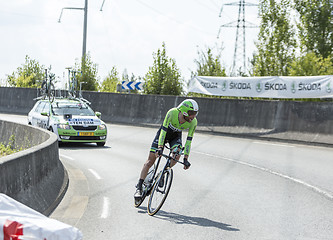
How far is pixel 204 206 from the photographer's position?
8.10m

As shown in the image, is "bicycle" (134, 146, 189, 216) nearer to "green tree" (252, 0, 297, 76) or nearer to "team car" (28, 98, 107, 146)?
"team car" (28, 98, 107, 146)

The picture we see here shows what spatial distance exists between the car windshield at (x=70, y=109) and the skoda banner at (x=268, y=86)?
8.53 m

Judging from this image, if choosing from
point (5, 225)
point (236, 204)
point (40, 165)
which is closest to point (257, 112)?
point (236, 204)

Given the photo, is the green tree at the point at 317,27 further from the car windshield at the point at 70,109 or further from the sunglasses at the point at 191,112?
the sunglasses at the point at 191,112

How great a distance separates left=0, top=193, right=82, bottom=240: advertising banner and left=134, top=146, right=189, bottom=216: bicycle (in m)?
3.81

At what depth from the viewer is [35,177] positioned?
7301 mm

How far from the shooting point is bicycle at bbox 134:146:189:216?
24.2ft

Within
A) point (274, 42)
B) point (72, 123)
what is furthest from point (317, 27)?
point (72, 123)

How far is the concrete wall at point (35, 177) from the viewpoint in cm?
608

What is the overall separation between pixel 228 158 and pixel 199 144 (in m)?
4.00

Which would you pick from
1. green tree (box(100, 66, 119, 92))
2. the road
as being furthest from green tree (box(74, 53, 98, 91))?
the road

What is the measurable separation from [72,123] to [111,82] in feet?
96.1

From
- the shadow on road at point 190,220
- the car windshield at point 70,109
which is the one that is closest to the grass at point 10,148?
the car windshield at point 70,109

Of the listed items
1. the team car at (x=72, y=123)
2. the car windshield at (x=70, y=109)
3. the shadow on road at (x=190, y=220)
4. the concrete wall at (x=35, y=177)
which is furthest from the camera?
the car windshield at (x=70, y=109)
